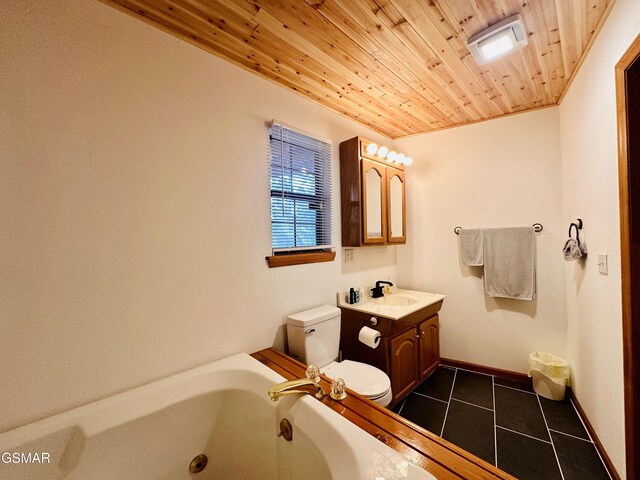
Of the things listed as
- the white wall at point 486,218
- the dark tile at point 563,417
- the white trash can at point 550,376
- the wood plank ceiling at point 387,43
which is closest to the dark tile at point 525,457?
the dark tile at point 563,417

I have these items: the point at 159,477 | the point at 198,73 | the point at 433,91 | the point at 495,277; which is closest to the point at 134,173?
the point at 198,73

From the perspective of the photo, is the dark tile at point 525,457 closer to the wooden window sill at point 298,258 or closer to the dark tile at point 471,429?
the dark tile at point 471,429

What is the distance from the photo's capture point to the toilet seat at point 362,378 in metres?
1.52

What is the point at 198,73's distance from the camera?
56.9 inches

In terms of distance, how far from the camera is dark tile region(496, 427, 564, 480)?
144 cm

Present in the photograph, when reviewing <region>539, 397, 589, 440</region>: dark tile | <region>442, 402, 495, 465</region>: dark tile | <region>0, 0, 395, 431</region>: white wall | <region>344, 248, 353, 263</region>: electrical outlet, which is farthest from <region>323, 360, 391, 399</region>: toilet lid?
<region>539, 397, 589, 440</region>: dark tile

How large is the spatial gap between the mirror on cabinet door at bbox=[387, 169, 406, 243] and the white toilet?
1.16 metres

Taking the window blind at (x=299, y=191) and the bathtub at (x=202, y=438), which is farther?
the window blind at (x=299, y=191)

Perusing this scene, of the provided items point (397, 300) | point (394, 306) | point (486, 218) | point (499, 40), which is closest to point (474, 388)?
point (397, 300)

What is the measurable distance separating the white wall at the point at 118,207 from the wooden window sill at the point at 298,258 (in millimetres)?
120

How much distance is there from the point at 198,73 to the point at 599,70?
7.38 feet

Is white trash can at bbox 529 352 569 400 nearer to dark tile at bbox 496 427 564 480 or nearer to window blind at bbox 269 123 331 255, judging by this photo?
dark tile at bbox 496 427 564 480

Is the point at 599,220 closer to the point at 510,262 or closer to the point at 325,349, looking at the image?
the point at 510,262

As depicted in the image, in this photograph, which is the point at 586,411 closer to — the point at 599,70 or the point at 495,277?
the point at 495,277
